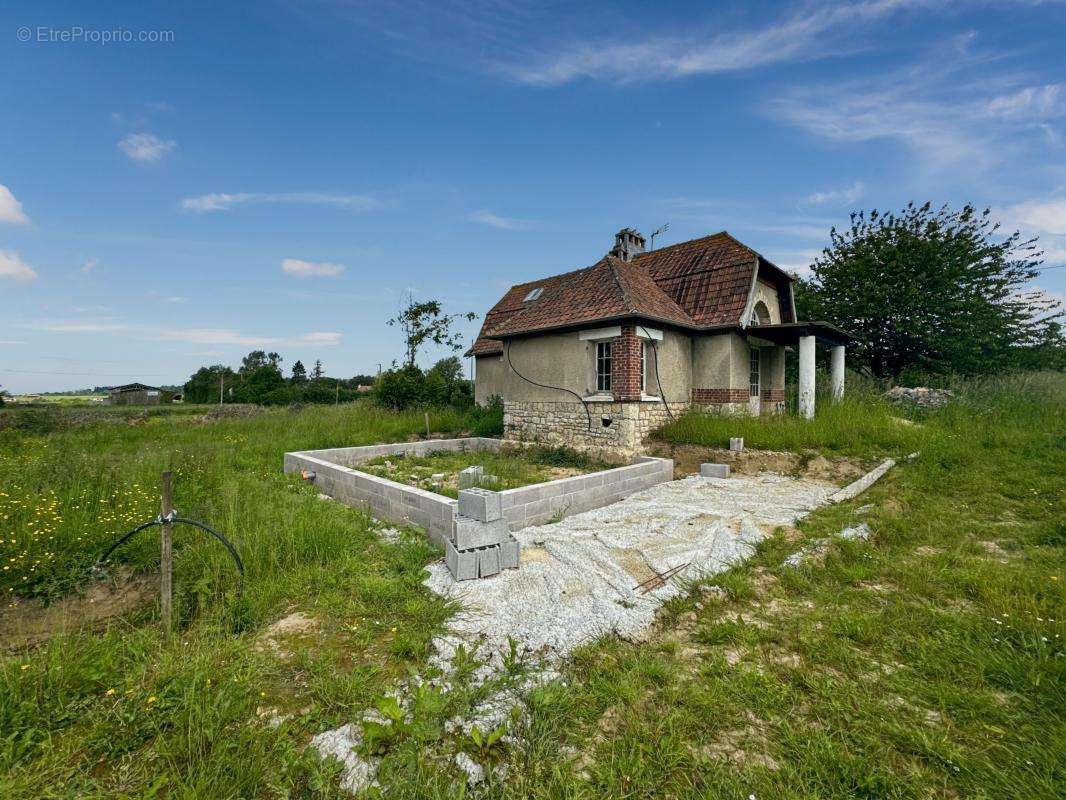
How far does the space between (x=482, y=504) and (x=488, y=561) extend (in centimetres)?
62

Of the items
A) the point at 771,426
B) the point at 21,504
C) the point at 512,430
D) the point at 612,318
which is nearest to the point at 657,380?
the point at 612,318

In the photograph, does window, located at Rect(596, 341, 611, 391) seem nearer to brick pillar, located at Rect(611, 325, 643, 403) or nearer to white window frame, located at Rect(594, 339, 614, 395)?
white window frame, located at Rect(594, 339, 614, 395)

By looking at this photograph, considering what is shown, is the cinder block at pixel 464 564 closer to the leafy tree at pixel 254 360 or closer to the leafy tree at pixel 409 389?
the leafy tree at pixel 409 389

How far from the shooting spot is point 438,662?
10.4ft

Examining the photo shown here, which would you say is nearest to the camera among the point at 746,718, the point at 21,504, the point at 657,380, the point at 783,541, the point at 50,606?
the point at 746,718

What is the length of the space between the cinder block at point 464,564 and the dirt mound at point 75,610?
2.66 m

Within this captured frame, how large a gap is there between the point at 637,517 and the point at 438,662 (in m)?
3.87

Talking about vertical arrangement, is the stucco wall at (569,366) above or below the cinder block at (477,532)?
above

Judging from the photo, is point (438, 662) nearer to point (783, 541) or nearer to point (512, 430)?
point (783, 541)

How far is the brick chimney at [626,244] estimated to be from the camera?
16141mm

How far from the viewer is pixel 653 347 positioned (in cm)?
1127

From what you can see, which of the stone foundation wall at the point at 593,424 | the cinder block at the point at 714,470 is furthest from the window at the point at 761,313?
the cinder block at the point at 714,470

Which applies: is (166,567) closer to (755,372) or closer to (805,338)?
(805,338)

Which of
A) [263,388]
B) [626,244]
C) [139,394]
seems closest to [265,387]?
[263,388]
